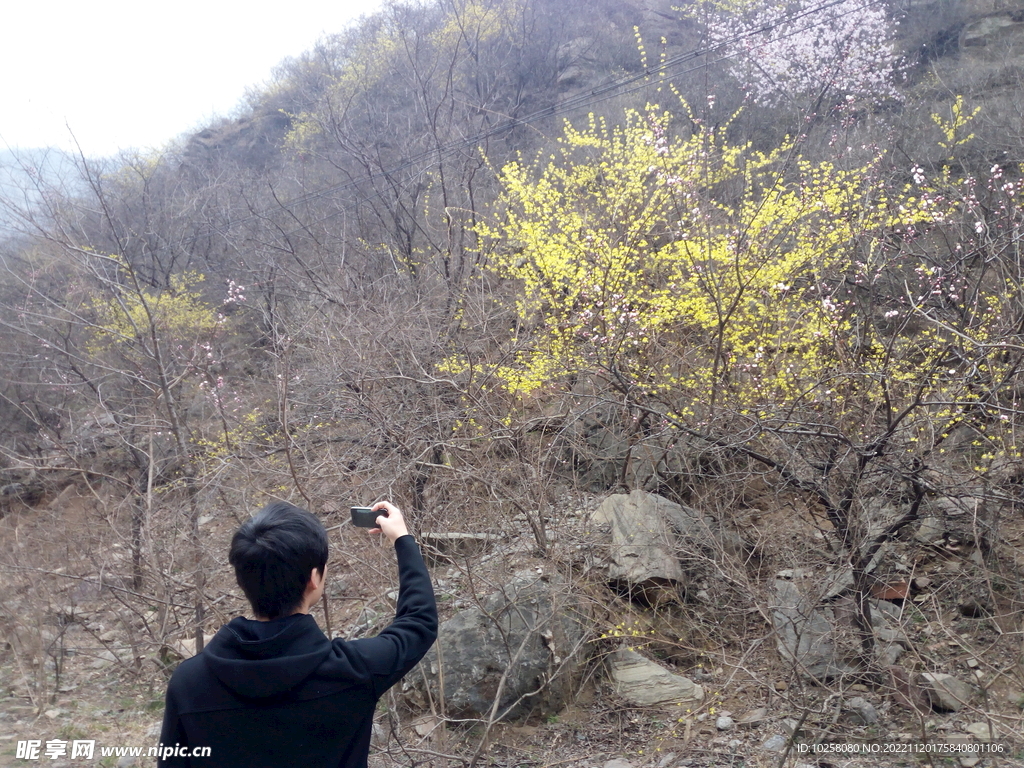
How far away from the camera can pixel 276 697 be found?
1.40 m

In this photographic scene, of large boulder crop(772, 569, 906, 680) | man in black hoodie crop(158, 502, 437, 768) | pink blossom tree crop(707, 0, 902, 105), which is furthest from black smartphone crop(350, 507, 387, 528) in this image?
pink blossom tree crop(707, 0, 902, 105)

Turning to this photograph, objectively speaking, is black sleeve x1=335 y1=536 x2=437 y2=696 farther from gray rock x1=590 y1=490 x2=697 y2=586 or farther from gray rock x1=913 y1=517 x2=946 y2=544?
gray rock x1=913 y1=517 x2=946 y2=544

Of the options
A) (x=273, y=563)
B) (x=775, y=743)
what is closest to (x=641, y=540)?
(x=775, y=743)

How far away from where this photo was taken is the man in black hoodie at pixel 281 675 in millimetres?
1383

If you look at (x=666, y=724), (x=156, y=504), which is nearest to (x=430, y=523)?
(x=666, y=724)

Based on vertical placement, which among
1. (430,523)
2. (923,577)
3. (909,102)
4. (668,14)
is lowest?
(923,577)

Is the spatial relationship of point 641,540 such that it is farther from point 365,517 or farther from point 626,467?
point 365,517

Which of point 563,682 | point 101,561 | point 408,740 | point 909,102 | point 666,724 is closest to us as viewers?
point 408,740

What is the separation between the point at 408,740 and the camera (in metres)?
4.55

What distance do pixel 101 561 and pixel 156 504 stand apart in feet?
2.16

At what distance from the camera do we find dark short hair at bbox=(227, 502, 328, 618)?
148cm

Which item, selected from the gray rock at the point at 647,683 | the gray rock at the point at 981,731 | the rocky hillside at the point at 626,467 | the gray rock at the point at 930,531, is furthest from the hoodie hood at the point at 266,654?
the gray rock at the point at 930,531

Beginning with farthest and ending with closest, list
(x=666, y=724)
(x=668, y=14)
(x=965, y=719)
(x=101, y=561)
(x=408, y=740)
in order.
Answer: (x=668, y=14), (x=101, y=561), (x=666, y=724), (x=408, y=740), (x=965, y=719)

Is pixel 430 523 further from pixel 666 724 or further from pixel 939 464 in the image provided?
pixel 939 464
